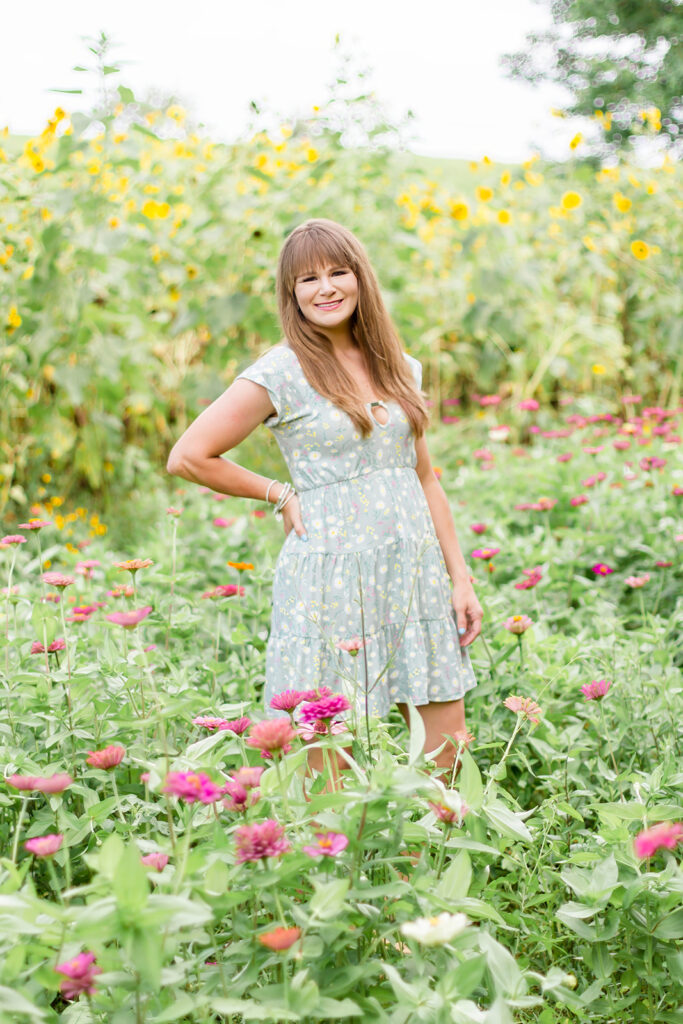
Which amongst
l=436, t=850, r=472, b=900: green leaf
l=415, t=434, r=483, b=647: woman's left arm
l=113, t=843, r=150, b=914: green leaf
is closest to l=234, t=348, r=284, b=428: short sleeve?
l=415, t=434, r=483, b=647: woman's left arm

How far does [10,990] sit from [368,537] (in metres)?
1.07

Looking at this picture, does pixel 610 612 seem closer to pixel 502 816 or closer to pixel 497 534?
pixel 497 534

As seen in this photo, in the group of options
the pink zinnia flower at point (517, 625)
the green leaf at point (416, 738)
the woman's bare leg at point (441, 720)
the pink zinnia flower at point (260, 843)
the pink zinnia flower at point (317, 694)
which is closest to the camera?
the pink zinnia flower at point (260, 843)

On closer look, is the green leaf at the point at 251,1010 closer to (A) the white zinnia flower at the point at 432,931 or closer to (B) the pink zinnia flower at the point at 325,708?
(A) the white zinnia flower at the point at 432,931

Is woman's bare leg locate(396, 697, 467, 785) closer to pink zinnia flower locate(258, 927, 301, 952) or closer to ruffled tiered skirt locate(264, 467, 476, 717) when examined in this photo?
ruffled tiered skirt locate(264, 467, 476, 717)

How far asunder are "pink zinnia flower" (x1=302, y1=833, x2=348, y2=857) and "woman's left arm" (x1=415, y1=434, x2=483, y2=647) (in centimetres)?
99

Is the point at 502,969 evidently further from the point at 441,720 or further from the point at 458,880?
the point at 441,720

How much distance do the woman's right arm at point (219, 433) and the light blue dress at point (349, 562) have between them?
0.11ft

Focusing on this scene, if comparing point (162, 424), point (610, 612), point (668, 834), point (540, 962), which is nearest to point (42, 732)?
point (540, 962)

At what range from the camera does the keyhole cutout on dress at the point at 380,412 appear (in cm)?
193


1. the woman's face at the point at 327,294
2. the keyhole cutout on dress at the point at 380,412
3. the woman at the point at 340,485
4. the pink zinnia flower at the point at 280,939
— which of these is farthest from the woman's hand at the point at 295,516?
the pink zinnia flower at the point at 280,939

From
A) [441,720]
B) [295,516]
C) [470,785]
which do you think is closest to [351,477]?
[295,516]

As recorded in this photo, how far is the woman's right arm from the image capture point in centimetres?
186

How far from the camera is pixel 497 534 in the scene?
307cm
